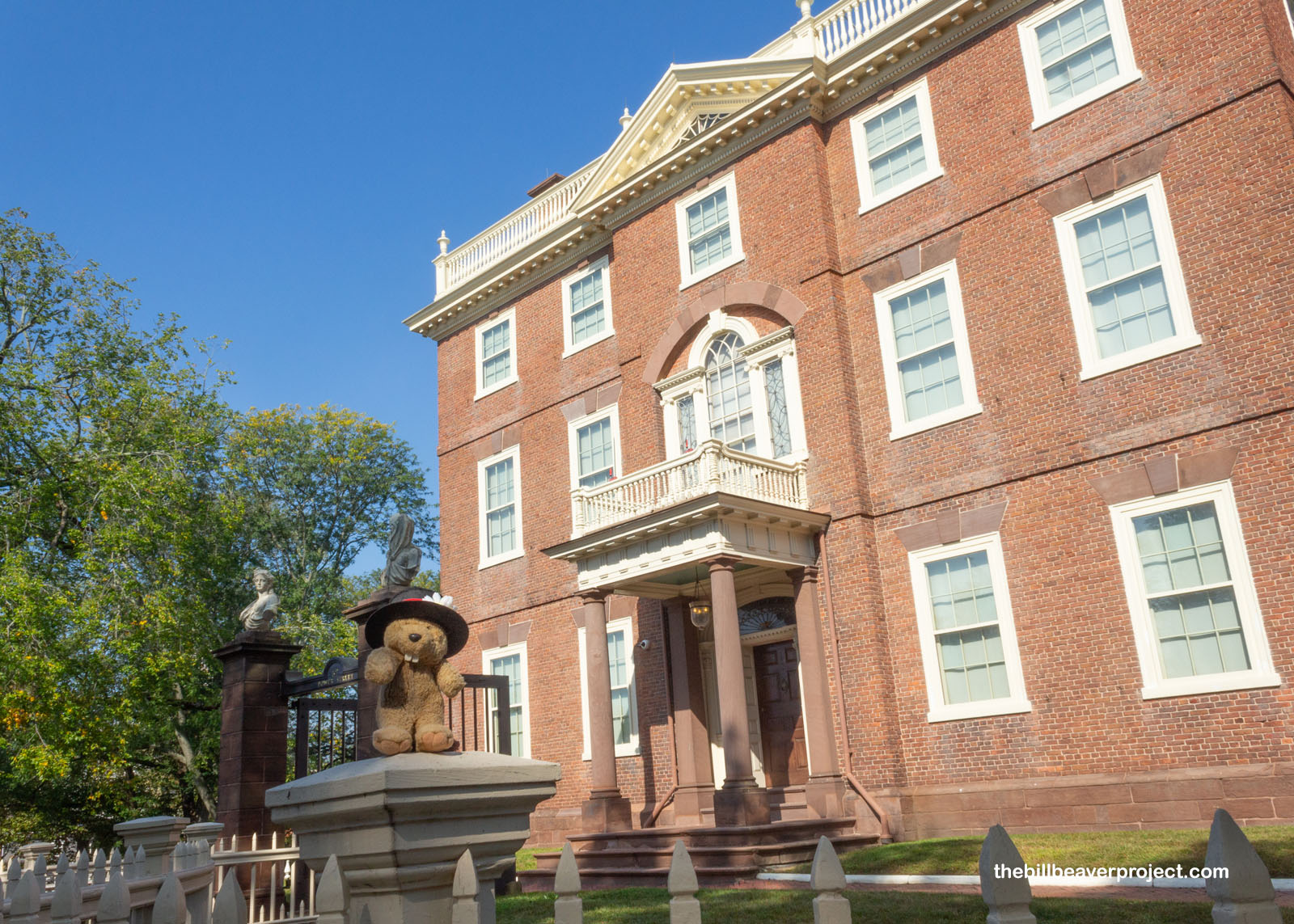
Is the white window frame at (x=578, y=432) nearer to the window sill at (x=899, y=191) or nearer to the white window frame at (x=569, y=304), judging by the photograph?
the white window frame at (x=569, y=304)

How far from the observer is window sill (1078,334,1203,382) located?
13250mm

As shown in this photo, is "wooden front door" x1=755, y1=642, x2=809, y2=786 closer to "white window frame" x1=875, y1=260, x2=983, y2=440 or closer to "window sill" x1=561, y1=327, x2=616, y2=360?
"white window frame" x1=875, y1=260, x2=983, y2=440

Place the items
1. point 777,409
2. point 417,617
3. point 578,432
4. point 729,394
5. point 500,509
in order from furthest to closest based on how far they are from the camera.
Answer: point 500,509 → point 578,432 → point 729,394 → point 777,409 → point 417,617

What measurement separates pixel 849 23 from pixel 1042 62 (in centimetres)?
377

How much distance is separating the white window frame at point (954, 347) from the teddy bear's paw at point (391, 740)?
495 inches

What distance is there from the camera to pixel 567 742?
64.6 ft

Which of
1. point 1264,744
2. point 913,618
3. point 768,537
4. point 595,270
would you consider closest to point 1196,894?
point 1264,744

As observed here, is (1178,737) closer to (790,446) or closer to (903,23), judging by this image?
(790,446)

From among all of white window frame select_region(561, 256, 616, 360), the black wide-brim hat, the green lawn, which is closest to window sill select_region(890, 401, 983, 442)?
white window frame select_region(561, 256, 616, 360)

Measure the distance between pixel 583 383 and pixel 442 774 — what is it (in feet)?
58.8

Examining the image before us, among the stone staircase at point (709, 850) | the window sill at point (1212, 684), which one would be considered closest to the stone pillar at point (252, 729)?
the stone staircase at point (709, 850)

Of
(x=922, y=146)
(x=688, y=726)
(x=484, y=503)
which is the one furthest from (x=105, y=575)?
(x=922, y=146)

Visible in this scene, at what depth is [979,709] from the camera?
14266 millimetres

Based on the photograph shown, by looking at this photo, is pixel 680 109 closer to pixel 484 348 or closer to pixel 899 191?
pixel 899 191
